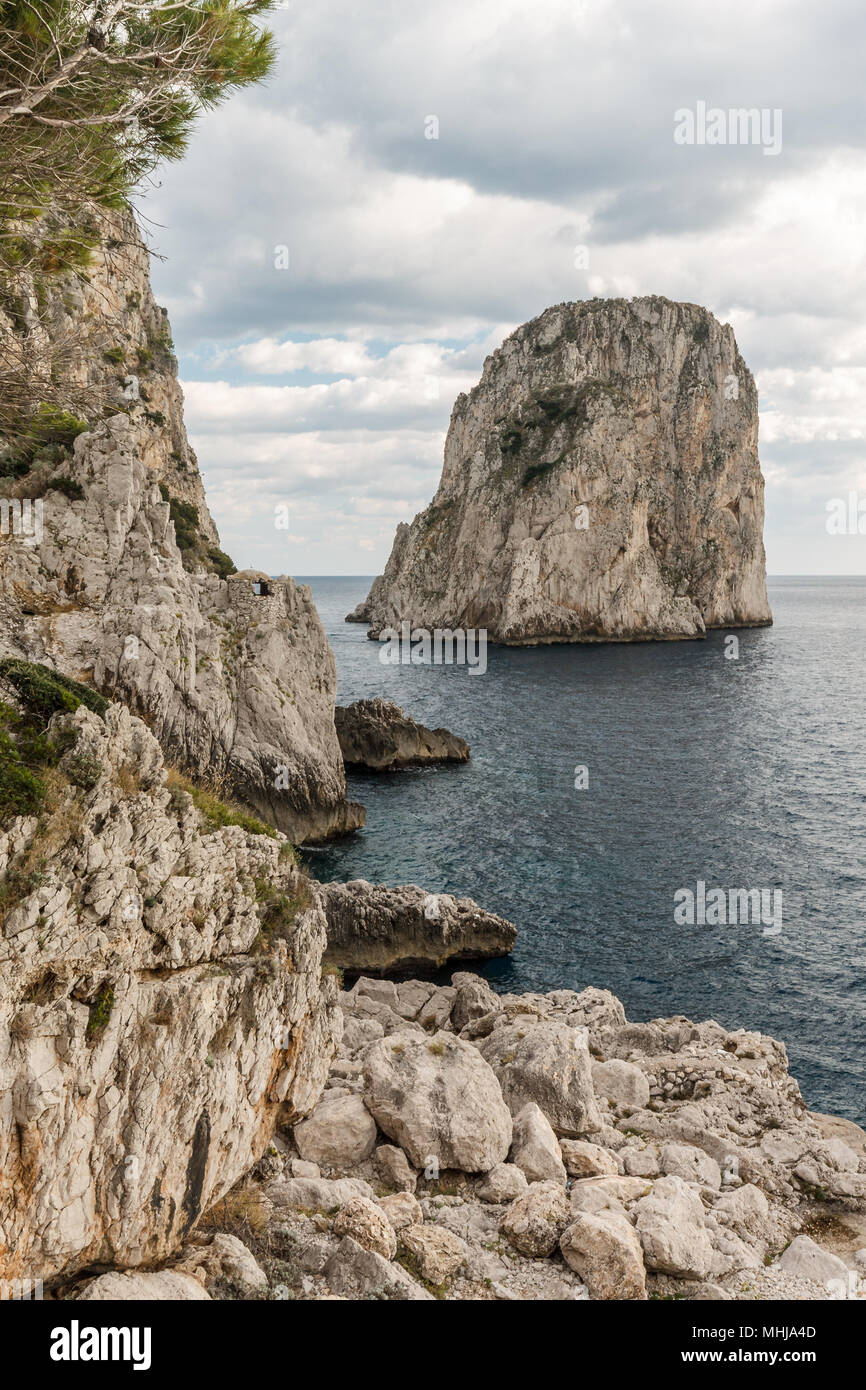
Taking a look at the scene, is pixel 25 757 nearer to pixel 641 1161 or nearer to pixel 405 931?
pixel 641 1161

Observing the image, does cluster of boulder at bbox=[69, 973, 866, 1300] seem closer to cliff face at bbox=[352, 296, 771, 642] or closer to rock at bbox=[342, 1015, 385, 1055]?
rock at bbox=[342, 1015, 385, 1055]

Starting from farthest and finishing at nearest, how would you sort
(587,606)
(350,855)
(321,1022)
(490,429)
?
1. (490,429)
2. (587,606)
3. (350,855)
4. (321,1022)

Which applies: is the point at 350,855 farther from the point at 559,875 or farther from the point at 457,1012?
the point at 457,1012

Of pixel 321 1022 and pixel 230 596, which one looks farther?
pixel 230 596

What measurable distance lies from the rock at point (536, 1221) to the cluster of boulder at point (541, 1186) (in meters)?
0.02

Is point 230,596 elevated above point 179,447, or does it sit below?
below

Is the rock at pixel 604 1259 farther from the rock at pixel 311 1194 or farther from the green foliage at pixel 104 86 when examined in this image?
the green foliage at pixel 104 86

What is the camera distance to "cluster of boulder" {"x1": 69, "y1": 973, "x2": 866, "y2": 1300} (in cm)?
940

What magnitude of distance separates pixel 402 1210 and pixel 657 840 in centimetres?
2672

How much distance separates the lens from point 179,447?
6112 cm

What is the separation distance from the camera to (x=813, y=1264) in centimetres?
1084

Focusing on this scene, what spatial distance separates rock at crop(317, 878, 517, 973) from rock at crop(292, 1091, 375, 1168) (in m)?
12.9

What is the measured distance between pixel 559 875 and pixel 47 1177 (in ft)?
84.4
